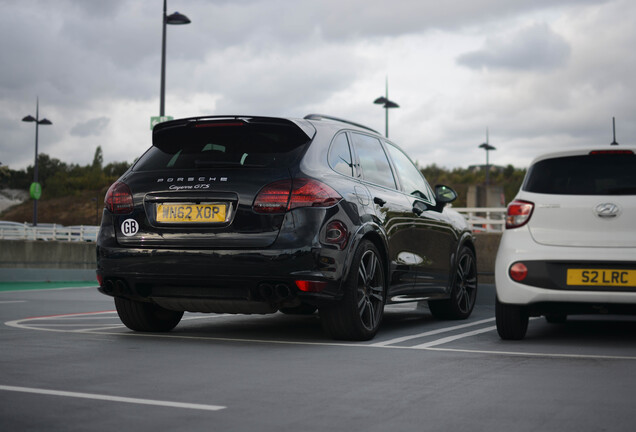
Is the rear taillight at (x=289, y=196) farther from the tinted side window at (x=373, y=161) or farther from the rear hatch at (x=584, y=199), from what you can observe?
the rear hatch at (x=584, y=199)

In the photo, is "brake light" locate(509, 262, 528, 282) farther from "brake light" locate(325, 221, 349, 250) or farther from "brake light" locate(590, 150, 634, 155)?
"brake light" locate(325, 221, 349, 250)

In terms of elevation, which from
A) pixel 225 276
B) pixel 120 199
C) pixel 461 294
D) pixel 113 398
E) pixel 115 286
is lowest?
pixel 113 398

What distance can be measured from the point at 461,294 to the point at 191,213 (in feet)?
13.3

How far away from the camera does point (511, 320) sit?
7.68m

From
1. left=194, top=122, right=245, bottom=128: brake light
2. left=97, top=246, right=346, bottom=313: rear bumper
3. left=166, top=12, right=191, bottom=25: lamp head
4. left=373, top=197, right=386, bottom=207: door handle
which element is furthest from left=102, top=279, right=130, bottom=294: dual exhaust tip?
left=166, top=12, right=191, bottom=25: lamp head

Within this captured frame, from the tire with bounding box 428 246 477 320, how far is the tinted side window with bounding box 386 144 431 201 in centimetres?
91

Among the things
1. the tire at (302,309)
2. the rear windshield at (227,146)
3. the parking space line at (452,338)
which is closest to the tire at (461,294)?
the parking space line at (452,338)

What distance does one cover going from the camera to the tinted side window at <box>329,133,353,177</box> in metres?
7.60

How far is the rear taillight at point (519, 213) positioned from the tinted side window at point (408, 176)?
155cm

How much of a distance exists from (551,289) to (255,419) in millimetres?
3768

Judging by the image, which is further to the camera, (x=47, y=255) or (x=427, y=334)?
(x=47, y=255)

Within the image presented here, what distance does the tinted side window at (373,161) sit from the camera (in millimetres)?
8233

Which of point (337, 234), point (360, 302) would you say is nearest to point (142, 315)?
point (360, 302)

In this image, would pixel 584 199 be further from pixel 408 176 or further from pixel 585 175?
pixel 408 176
